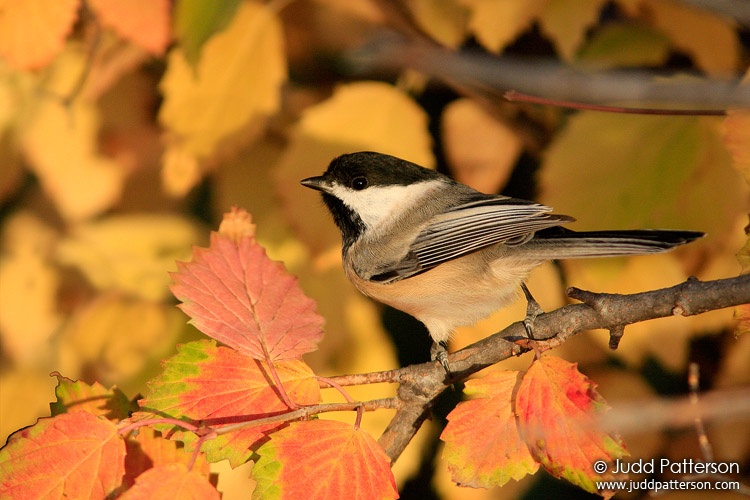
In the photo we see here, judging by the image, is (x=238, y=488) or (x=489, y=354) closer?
(x=489, y=354)

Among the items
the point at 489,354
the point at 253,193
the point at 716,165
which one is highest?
the point at 253,193

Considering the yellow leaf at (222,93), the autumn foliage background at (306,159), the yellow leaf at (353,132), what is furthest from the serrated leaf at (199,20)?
the yellow leaf at (353,132)

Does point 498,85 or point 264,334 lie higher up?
point 498,85

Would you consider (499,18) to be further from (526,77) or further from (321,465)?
(321,465)

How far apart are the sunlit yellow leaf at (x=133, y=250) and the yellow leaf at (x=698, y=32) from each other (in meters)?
1.16

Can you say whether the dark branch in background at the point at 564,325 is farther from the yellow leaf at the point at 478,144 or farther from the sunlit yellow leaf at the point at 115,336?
the sunlit yellow leaf at the point at 115,336

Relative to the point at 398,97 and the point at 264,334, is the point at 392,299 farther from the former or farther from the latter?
the point at 264,334

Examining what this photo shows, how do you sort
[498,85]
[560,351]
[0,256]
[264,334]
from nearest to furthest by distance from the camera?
[264,334] → [498,85] → [560,351] → [0,256]

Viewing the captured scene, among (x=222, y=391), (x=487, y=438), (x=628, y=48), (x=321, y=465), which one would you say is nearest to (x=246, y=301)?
(x=222, y=391)

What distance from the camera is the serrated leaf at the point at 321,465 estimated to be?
926 millimetres

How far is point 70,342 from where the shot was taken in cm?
188

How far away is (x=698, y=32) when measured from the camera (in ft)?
5.01

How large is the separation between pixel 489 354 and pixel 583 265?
0.53 m

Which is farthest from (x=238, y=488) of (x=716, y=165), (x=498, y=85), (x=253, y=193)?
(x=716, y=165)
